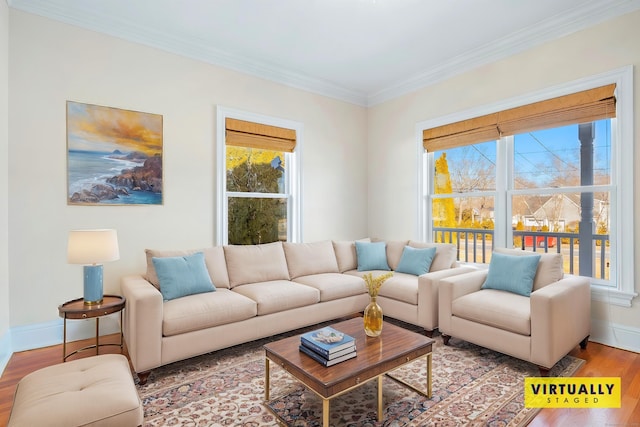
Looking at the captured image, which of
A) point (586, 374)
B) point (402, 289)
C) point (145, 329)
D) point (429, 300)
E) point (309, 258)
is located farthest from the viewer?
point (309, 258)

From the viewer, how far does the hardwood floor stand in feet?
6.61

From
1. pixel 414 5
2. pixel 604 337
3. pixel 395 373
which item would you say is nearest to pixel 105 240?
pixel 395 373

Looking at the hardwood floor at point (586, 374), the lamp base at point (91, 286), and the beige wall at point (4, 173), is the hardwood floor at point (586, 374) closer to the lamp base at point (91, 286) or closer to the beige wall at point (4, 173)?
the beige wall at point (4, 173)

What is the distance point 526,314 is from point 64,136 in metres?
4.15

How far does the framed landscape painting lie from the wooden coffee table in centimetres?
227

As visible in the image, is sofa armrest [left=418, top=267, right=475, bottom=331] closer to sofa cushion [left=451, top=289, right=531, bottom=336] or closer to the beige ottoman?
sofa cushion [left=451, top=289, right=531, bottom=336]

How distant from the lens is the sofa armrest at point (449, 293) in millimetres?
3117

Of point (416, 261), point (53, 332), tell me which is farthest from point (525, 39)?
point (53, 332)

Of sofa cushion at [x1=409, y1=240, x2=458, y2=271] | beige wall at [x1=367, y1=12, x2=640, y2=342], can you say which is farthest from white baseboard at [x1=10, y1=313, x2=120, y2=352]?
beige wall at [x1=367, y1=12, x2=640, y2=342]

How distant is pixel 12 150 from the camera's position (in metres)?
2.91

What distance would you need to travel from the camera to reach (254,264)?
142 inches

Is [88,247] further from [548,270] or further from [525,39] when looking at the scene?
[525,39]

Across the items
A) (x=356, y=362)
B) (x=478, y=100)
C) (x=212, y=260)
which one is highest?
(x=478, y=100)

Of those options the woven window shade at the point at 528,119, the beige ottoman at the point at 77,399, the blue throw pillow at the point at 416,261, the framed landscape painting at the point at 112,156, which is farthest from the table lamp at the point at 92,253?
the woven window shade at the point at 528,119
